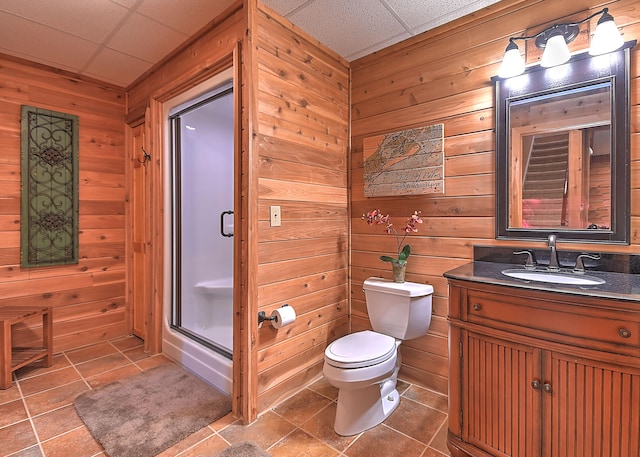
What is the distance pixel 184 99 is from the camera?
2352 mm

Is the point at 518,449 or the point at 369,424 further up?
the point at 518,449

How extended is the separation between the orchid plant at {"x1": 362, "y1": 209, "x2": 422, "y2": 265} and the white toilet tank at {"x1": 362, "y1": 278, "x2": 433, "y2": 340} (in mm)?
155

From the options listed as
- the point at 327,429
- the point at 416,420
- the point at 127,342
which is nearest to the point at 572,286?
the point at 416,420

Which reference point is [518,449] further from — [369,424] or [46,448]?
[46,448]

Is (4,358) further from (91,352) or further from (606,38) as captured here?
(606,38)

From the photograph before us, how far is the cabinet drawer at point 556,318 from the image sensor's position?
111 cm

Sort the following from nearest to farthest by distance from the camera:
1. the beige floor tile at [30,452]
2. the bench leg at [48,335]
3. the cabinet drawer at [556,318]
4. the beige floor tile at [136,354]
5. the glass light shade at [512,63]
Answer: the cabinet drawer at [556,318] < the beige floor tile at [30,452] < the glass light shade at [512,63] < the bench leg at [48,335] < the beige floor tile at [136,354]

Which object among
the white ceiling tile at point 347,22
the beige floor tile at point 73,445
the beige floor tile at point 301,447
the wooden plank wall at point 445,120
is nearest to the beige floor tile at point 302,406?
the beige floor tile at point 301,447

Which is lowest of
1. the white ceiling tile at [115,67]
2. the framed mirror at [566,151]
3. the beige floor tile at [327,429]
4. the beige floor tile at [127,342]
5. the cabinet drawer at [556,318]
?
the beige floor tile at [327,429]

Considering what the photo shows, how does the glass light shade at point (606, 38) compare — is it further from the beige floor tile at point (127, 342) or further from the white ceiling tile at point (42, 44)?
the beige floor tile at point (127, 342)

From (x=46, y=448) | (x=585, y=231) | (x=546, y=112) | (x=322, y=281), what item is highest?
(x=546, y=112)

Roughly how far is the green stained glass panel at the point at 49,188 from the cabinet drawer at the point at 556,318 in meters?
3.06

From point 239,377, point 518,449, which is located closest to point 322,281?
point 239,377

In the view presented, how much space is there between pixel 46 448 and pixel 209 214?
6.34 ft
